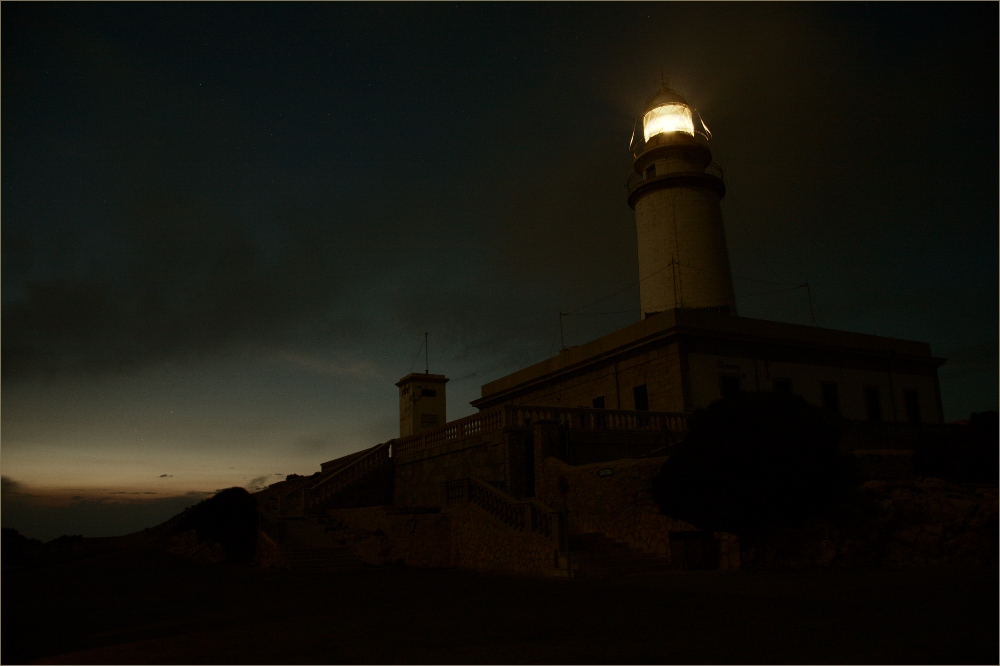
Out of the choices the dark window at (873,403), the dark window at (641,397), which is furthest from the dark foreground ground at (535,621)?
the dark window at (873,403)

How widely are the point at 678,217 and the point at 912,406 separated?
12359 mm

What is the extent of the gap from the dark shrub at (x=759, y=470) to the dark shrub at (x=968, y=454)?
5.61 meters

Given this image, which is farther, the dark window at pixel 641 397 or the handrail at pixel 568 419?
the dark window at pixel 641 397

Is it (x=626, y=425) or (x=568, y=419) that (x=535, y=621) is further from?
(x=626, y=425)

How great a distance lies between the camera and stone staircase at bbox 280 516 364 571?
64.7ft

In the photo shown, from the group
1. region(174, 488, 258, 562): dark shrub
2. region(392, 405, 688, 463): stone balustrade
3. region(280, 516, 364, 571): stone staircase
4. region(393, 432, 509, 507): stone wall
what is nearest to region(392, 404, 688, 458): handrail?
region(392, 405, 688, 463): stone balustrade

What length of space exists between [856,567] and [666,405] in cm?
1077

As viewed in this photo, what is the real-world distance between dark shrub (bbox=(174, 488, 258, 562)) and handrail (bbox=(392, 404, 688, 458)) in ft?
23.7

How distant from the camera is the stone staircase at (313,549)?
19.7 meters

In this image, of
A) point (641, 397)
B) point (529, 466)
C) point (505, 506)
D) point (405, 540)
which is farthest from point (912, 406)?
point (405, 540)

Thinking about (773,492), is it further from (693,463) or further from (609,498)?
(609,498)

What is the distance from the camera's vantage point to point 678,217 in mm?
31250

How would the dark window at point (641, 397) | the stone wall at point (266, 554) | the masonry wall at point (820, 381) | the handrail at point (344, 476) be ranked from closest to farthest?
the stone wall at point (266, 554), the masonry wall at point (820, 381), the handrail at point (344, 476), the dark window at point (641, 397)

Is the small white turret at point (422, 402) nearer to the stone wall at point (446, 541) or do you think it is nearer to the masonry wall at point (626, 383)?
the masonry wall at point (626, 383)
